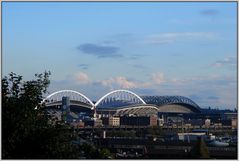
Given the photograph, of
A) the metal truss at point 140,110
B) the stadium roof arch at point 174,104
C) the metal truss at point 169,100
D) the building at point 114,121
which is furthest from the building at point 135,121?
the metal truss at point 169,100

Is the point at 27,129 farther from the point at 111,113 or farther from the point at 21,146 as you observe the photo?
the point at 111,113

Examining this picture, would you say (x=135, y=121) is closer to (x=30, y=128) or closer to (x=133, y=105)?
(x=133, y=105)

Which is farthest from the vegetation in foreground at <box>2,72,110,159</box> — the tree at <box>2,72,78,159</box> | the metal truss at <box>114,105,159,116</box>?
the metal truss at <box>114,105,159,116</box>

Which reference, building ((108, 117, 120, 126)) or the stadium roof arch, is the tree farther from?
the stadium roof arch

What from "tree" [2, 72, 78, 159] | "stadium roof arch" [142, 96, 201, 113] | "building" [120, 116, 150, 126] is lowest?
"tree" [2, 72, 78, 159]

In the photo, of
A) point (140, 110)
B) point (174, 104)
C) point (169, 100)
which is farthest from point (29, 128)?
point (169, 100)

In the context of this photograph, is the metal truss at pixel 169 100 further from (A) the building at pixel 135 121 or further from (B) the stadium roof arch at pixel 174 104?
(A) the building at pixel 135 121

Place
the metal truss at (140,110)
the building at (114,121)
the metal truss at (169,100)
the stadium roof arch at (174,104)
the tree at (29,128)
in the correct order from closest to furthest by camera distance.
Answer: the tree at (29,128) → the building at (114,121) → the metal truss at (140,110) → the stadium roof arch at (174,104) → the metal truss at (169,100)

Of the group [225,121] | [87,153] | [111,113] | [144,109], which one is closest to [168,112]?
[144,109]
